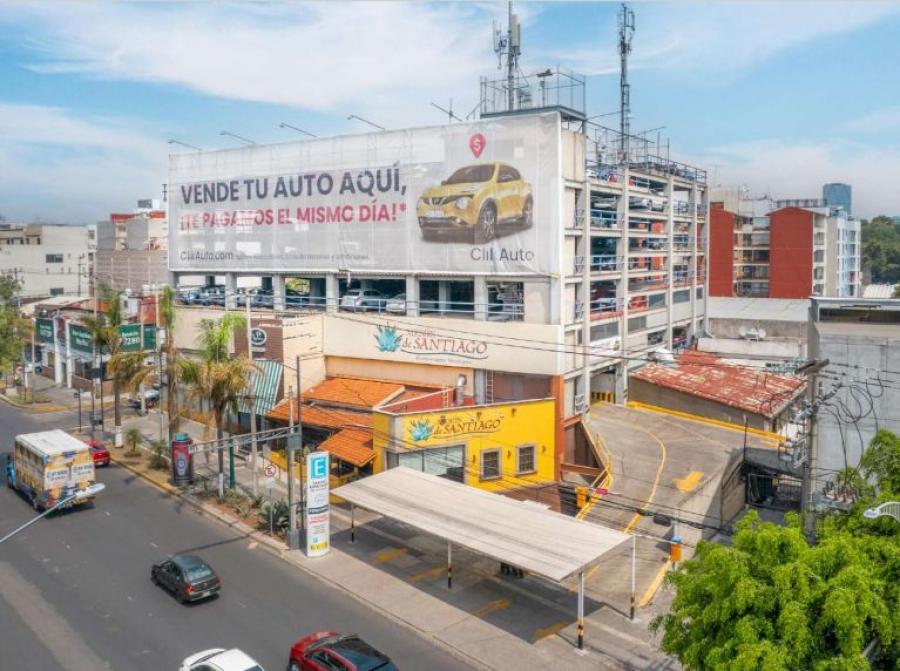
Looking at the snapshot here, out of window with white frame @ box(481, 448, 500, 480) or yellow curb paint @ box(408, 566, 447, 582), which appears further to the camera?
window with white frame @ box(481, 448, 500, 480)

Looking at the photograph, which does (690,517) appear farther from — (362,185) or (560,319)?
(362,185)

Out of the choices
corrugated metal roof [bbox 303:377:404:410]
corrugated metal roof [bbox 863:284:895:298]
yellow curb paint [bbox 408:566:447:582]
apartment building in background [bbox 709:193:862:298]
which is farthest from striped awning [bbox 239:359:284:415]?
corrugated metal roof [bbox 863:284:895:298]

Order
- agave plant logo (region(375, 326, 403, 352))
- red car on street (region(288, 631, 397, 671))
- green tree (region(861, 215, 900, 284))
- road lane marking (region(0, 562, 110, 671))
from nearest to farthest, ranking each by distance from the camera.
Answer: red car on street (region(288, 631, 397, 671)), road lane marking (region(0, 562, 110, 671)), agave plant logo (region(375, 326, 403, 352)), green tree (region(861, 215, 900, 284))

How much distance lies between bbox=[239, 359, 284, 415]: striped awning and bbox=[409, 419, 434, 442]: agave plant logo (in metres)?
13.0

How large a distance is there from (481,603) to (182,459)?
17.9 metres

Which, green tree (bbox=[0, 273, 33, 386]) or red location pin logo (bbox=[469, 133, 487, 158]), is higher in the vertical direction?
red location pin logo (bbox=[469, 133, 487, 158])

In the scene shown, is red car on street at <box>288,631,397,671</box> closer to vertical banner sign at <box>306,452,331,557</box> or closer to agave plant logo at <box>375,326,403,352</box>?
vertical banner sign at <box>306,452,331,557</box>

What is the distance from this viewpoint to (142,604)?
26188 millimetres

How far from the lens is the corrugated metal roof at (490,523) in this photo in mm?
23469

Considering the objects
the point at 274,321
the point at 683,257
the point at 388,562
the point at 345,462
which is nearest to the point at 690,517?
the point at 388,562

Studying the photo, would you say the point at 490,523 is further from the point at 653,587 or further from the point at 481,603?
the point at 653,587

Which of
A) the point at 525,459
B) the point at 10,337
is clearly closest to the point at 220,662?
the point at 525,459

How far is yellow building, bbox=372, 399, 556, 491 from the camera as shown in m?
36.0

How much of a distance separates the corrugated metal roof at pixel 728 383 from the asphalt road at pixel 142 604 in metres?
26.1
